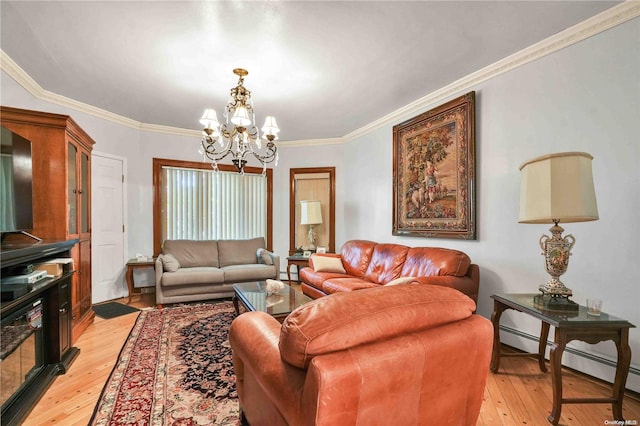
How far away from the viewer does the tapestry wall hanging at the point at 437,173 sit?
126 inches

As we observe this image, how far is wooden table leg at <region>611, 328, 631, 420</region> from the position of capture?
170 cm

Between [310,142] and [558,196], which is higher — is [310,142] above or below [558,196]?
above

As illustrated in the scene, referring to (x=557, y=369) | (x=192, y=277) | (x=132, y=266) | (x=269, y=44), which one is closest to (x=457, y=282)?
(x=557, y=369)

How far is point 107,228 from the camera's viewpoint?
14.2 ft

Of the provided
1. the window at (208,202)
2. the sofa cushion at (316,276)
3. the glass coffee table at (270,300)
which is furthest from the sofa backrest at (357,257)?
the window at (208,202)

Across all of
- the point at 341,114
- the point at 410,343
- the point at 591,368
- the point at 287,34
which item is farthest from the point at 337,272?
the point at 410,343

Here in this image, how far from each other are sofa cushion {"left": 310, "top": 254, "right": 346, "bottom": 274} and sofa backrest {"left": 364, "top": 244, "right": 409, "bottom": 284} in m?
0.46

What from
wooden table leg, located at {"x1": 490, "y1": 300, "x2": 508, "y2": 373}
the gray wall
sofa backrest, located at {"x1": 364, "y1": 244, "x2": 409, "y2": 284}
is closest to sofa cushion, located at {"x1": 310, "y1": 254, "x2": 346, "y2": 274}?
sofa backrest, located at {"x1": 364, "y1": 244, "x2": 409, "y2": 284}

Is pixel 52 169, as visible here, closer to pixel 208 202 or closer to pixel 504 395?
pixel 208 202

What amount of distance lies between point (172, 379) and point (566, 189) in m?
3.03

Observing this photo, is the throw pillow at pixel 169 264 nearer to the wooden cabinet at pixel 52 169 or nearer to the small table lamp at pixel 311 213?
the wooden cabinet at pixel 52 169

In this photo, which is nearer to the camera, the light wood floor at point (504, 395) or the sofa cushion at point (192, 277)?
the light wood floor at point (504, 395)

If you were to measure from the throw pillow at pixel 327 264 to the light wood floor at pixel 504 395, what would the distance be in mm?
2201

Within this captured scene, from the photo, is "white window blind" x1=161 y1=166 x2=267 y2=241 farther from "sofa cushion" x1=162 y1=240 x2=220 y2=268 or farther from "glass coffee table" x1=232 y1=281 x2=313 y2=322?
"glass coffee table" x1=232 y1=281 x2=313 y2=322
